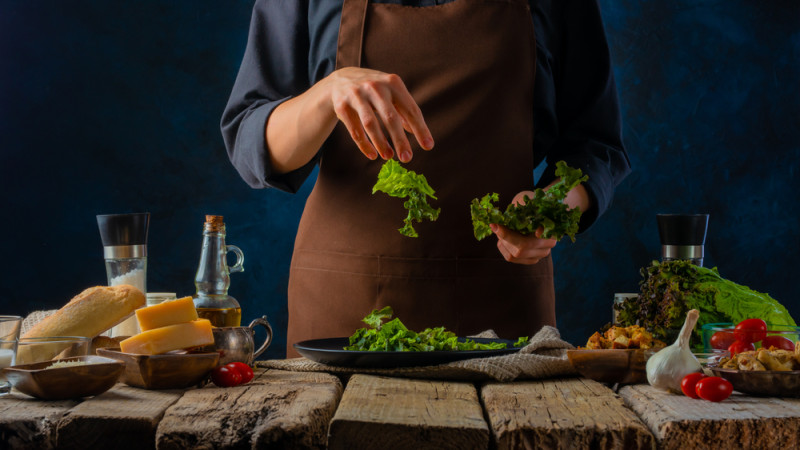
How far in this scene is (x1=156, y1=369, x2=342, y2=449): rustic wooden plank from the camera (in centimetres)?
95

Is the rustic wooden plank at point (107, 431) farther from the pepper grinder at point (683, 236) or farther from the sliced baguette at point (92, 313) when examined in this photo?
the pepper grinder at point (683, 236)

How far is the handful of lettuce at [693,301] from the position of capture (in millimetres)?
1719

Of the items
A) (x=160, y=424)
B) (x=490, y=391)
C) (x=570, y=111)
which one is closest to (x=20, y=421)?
(x=160, y=424)

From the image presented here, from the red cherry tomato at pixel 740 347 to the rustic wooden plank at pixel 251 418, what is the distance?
2.12 ft

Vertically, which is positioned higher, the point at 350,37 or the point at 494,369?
the point at 350,37

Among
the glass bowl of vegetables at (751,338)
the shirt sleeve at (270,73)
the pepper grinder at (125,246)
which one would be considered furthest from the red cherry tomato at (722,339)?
the pepper grinder at (125,246)

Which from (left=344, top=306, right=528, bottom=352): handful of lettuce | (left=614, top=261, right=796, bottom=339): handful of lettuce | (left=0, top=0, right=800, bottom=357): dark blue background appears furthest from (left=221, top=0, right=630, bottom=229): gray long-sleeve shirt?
(left=0, top=0, right=800, bottom=357): dark blue background

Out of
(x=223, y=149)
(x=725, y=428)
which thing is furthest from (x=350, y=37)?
(x=223, y=149)

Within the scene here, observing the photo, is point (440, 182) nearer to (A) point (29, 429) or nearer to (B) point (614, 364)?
(B) point (614, 364)

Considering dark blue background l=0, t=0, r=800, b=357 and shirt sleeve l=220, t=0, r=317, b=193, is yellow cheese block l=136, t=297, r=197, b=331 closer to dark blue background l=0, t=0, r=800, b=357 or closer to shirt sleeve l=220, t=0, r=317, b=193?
shirt sleeve l=220, t=0, r=317, b=193

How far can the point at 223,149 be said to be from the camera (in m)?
4.06

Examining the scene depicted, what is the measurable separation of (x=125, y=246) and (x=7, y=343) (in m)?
0.56

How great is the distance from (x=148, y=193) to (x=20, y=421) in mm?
3132

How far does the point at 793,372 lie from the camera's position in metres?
1.11
